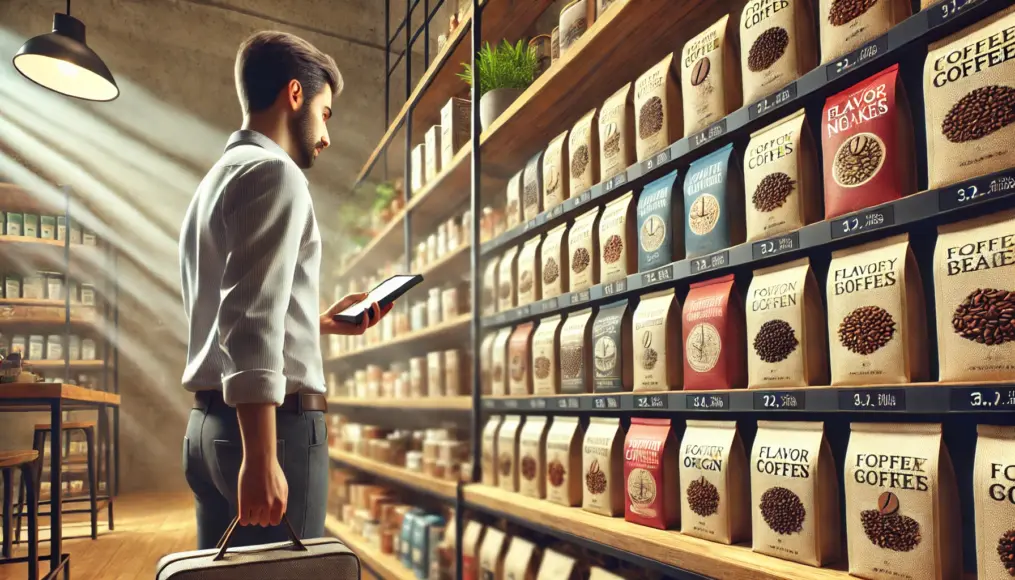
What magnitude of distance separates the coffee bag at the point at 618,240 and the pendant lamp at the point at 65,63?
3.64 metres

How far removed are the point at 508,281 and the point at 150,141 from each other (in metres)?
6.10

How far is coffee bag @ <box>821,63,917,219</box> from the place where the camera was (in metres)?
1.35

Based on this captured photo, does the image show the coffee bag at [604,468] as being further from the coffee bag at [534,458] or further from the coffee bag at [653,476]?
the coffee bag at [534,458]

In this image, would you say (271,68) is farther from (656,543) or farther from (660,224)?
(656,543)

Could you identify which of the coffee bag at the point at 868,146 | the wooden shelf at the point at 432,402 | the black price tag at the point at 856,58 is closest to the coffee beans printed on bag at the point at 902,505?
the coffee bag at the point at 868,146

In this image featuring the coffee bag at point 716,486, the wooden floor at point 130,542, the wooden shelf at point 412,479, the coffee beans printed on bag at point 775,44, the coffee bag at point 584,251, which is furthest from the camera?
the wooden floor at point 130,542

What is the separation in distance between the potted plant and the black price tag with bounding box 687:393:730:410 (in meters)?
1.50

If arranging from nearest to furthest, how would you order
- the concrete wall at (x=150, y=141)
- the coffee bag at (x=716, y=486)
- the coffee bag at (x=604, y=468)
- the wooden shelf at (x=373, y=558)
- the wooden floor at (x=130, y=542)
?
the coffee bag at (x=716, y=486) < the coffee bag at (x=604, y=468) < the wooden shelf at (x=373, y=558) < the wooden floor at (x=130, y=542) < the concrete wall at (x=150, y=141)

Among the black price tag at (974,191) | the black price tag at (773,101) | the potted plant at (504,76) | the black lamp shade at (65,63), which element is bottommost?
the black price tag at (974,191)

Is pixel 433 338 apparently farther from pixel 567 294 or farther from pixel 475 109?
pixel 567 294

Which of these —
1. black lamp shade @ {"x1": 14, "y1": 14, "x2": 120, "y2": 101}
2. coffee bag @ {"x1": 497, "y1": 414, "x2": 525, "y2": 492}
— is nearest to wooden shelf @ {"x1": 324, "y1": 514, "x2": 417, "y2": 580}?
coffee bag @ {"x1": 497, "y1": 414, "x2": 525, "y2": 492}

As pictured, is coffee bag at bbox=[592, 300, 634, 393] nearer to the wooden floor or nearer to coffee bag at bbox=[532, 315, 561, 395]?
coffee bag at bbox=[532, 315, 561, 395]

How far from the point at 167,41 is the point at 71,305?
2.82m

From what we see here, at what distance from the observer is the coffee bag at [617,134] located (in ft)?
6.96
